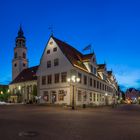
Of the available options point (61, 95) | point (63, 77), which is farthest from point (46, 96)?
point (63, 77)

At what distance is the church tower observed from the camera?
9144 cm

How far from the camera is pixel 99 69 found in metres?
67.4

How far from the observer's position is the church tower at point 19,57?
91.4 metres

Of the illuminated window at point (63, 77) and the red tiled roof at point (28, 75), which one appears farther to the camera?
the red tiled roof at point (28, 75)

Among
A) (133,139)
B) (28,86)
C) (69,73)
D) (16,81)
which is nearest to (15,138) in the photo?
(133,139)

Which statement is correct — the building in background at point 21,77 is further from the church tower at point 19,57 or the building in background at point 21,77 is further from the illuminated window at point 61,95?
the illuminated window at point 61,95

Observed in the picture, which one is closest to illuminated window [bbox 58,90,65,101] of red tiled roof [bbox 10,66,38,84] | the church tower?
red tiled roof [bbox 10,66,38,84]

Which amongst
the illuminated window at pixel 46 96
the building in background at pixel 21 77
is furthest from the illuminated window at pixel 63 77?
the building in background at pixel 21 77

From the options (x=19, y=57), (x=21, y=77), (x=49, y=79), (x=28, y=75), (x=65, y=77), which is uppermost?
(x=19, y=57)

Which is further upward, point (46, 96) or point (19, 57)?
point (19, 57)

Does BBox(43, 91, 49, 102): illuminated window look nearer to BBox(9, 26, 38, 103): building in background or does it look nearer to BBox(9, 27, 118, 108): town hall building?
BBox(9, 27, 118, 108): town hall building

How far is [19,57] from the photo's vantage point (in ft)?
300

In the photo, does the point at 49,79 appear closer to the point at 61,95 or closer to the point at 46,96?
the point at 46,96

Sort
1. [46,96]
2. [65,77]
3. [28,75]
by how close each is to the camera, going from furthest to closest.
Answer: [28,75], [46,96], [65,77]
